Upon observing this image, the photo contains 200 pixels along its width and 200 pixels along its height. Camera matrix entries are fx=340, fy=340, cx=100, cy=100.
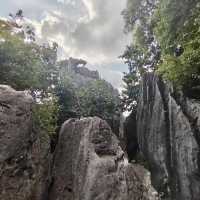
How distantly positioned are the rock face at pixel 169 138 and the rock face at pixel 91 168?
7.09 m

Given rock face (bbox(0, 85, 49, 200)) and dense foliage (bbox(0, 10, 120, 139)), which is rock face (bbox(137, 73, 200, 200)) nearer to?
dense foliage (bbox(0, 10, 120, 139))

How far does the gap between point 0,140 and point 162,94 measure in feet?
48.3

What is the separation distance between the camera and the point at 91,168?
12.1 metres

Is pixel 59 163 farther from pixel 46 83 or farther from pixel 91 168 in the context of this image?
pixel 46 83

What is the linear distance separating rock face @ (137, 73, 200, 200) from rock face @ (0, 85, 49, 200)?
9.53 metres

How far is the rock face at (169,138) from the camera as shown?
19016 millimetres

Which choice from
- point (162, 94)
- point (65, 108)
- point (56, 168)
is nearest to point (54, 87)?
point (65, 108)

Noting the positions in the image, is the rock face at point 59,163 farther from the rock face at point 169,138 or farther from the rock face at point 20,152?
the rock face at point 169,138

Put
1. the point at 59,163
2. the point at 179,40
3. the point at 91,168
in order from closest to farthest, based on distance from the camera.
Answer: the point at 91,168 → the point at 59,163 → the point at 179,40

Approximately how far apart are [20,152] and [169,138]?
1238 cm

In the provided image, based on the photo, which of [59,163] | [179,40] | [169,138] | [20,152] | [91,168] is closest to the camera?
[20,152]

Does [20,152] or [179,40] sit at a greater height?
[179,40]

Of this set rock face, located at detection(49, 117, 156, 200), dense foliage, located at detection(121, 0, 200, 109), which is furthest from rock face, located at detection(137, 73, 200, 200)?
rock face, located at detection(49, 117, 156, 200)

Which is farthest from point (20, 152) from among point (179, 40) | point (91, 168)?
point (179, 40)
